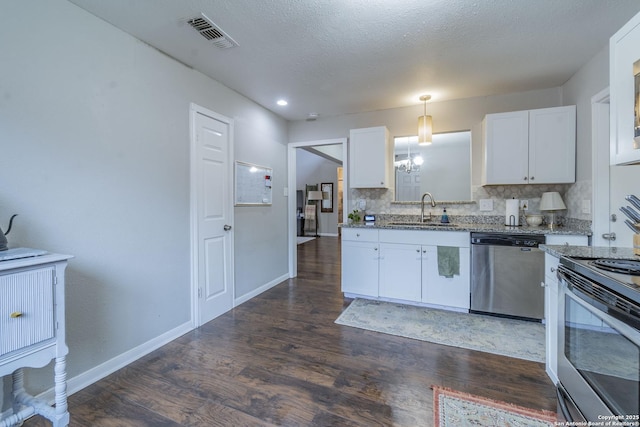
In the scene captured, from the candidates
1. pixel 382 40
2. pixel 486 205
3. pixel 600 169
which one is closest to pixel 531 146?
pixel 600 169

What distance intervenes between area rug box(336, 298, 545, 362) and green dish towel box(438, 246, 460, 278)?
443 mm

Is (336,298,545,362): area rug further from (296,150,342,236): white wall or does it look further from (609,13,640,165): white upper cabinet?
(296,150,342,236): white wall

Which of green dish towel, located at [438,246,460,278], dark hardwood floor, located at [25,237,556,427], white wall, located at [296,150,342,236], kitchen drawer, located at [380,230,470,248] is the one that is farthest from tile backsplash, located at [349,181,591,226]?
white wall, located at [296,150,342,236]

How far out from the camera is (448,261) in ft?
9.80

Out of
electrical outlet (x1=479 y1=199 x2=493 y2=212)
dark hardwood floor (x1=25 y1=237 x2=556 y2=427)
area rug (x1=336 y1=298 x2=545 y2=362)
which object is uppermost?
electrical outlet (x1=479 y1=199 x2=493 y2=212)

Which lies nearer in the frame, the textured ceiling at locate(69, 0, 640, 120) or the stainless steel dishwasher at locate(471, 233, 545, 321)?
the textured ceiling at locate(69, 0, 640, 120)

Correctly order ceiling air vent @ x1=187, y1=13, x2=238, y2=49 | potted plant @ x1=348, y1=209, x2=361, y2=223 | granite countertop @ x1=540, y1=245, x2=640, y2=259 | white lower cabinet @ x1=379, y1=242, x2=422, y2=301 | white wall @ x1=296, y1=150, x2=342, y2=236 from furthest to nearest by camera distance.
Answer: white wall @ x1=296, y1=150, x2=342, y2=236 → potted plant @ x1=348, y1=209, x2=361, y2=223 → white lower cabinet @ x1=379, y1=242, x2=422, y2=301 → ceiling air vent @ x1=187, y1=13, x2=238, y2=49 → granite countertop @ x1=540, y1=245, x2=640, y2=259

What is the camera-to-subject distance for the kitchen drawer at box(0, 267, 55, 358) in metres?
1.20

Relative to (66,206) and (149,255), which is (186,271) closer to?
(149,255)

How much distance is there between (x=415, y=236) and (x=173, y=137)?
263 cm

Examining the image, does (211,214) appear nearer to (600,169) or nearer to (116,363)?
(116,363)

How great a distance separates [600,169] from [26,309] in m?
4.06

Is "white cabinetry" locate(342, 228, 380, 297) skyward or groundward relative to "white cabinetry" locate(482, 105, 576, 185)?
groundward

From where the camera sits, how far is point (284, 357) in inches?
86.0
